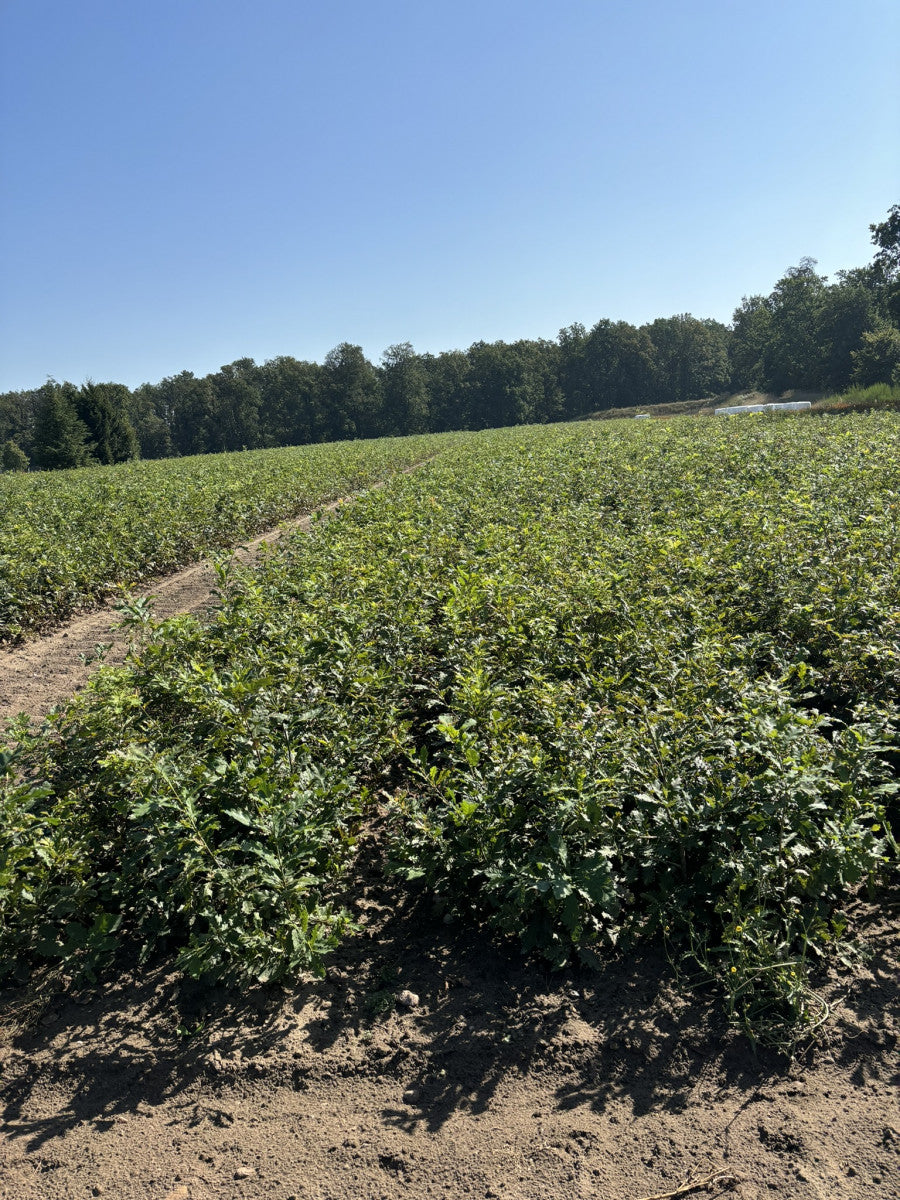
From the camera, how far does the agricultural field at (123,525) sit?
895 cm

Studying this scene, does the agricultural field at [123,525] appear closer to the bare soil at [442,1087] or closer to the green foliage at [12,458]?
the bare soil at [442,1087]

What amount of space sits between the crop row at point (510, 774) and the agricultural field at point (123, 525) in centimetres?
390

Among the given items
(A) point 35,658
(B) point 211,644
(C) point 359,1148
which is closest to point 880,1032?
(C) point 359,1148

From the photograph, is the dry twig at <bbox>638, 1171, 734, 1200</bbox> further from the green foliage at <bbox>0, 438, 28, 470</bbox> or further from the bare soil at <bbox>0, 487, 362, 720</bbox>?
the green foliage at <bbox>0, 438, 28, 470</bbox>

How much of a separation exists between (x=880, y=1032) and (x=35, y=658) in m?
8.18

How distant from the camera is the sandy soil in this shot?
213cm

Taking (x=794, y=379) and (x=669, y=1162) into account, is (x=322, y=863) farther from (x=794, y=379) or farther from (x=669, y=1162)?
(x=794, y=379)

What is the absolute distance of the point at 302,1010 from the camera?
9.08ft

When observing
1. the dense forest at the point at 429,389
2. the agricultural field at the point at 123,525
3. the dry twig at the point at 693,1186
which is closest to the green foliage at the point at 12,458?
the dense forest at the point at 429,389

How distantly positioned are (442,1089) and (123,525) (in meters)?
11.6

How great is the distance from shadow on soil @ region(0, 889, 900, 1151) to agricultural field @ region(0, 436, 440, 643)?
5182mm

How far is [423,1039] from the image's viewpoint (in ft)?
8.57

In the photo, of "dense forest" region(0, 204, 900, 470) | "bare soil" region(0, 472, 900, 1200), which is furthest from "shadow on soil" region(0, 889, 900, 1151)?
"dense forest" region(0, 204, 900, 470)

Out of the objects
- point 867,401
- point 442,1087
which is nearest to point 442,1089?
point 442,1087
